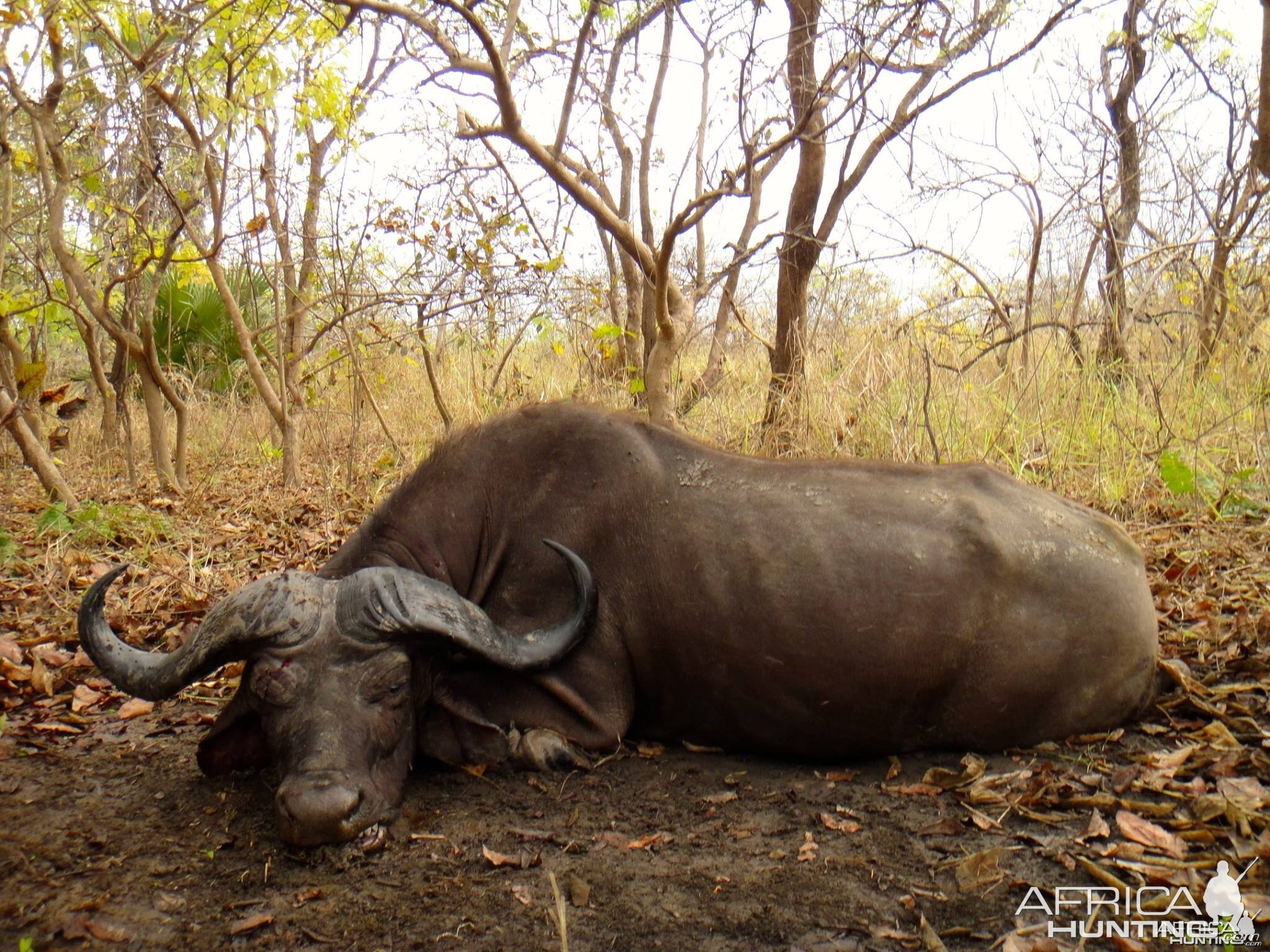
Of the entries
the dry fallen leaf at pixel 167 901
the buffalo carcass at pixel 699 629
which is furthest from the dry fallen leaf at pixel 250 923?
the buffalo carcass at pixel 699 629

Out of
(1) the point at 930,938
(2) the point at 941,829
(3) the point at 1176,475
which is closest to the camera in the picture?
(1) the point at 930,938

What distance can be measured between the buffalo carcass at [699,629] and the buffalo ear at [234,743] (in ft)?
0.04

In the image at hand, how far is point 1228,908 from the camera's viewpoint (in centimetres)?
248

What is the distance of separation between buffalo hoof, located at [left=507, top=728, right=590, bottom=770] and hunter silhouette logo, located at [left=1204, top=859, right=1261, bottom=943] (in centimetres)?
202

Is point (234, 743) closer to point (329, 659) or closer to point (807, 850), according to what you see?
point (329, 659)

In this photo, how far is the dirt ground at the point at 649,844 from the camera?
2611 mm

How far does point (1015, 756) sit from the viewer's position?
364 cm

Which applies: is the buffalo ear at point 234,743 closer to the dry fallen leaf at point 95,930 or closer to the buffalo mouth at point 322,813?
the buffalo mouth at point 322,813

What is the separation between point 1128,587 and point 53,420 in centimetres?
1020

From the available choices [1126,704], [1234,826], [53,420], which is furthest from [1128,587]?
[53,420]

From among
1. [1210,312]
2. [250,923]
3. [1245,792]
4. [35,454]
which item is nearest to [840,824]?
[1245,792]

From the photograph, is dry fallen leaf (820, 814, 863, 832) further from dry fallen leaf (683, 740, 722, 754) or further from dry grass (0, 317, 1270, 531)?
dry grass (0, 317, 1270, 531)

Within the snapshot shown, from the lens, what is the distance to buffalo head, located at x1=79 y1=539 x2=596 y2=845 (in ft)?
10.9

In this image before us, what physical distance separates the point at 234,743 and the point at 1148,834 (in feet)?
10.2
